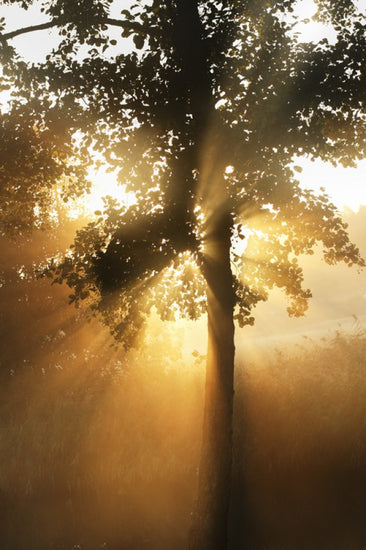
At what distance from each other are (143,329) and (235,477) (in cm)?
534

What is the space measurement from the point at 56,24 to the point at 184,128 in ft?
11.5

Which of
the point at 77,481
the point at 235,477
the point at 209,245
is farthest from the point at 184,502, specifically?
the point at 209,245

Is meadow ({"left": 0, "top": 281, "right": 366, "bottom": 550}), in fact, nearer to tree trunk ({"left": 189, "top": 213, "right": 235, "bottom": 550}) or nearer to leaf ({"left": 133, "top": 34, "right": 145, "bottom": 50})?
tree trunk ({"left": 189, "top": 213, "right": 235, "bottom": 550})

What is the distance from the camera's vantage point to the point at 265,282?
31.2 feet

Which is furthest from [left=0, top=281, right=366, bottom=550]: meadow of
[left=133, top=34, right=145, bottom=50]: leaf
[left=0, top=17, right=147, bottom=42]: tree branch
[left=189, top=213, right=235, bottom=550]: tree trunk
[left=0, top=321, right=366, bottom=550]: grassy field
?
[left=0, top=17, right=147, bottom=42]: tree branch

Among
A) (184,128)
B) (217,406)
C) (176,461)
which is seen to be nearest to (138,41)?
(184,128)

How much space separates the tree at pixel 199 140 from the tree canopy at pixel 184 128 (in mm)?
25

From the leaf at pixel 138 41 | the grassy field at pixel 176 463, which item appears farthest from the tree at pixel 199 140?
the grassy field at pixel 176 463

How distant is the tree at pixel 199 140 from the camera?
325 inches

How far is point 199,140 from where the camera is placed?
8352 mm

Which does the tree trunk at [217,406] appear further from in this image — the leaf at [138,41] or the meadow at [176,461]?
the leaf at [138,41]

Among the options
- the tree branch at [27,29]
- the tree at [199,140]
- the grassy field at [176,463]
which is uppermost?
the tree branch at [27,29]

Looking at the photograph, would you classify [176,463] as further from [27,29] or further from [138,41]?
[27,29]

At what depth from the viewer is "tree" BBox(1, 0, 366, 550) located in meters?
8.25
